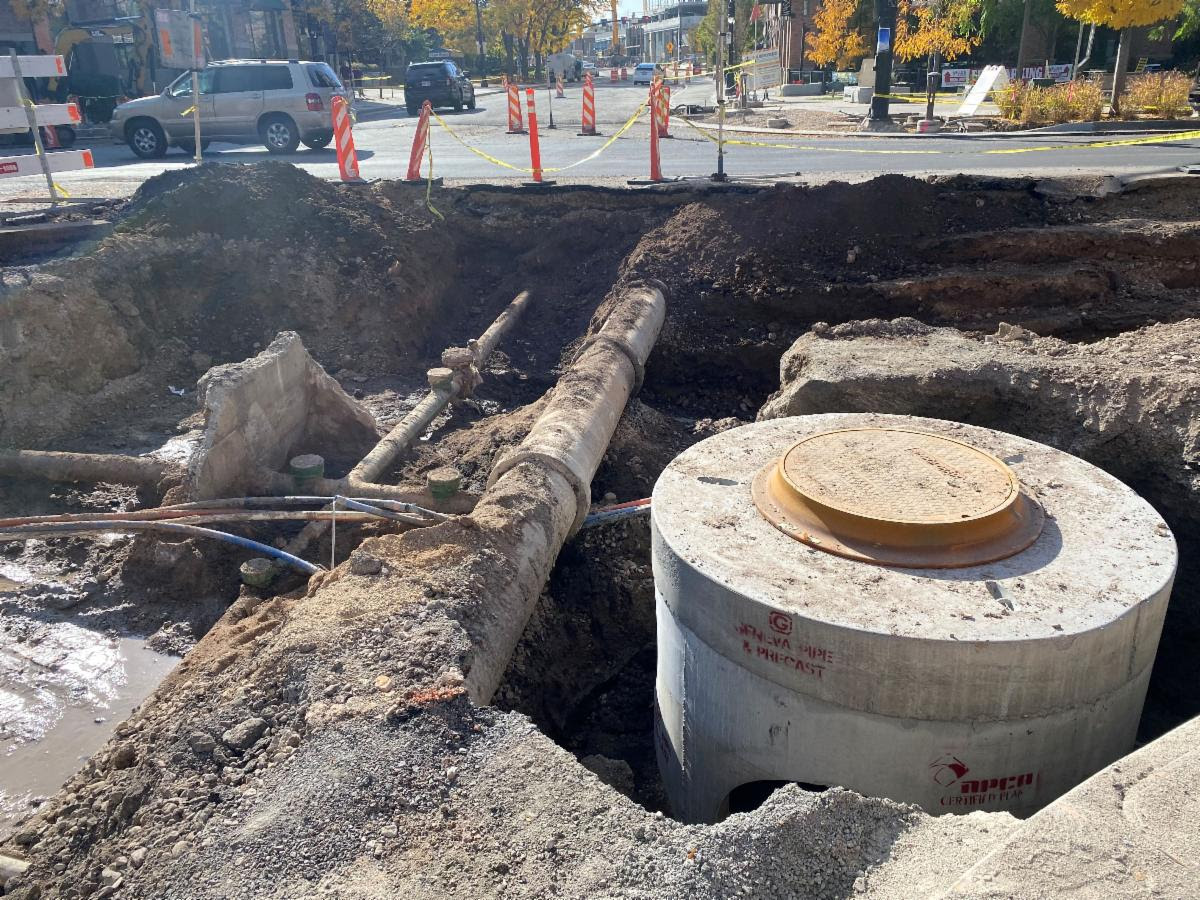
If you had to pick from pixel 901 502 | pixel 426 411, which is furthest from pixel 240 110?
pixel 901 502

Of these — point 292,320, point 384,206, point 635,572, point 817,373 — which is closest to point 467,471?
point 635,572

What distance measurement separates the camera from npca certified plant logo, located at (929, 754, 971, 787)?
3016mm

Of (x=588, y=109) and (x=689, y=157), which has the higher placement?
(x=588, y=109)

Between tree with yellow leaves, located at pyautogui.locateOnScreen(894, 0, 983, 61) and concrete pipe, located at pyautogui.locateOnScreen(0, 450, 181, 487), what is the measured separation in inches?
889

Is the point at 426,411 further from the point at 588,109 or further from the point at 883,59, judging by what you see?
the point at 883,59

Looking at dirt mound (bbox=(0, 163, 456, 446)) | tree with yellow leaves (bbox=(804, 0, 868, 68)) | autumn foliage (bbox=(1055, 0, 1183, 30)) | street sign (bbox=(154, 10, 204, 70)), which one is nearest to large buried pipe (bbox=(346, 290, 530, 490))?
dirt mound (bbox=(0, 163, 456, 446))

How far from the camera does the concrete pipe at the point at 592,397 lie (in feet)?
16.8

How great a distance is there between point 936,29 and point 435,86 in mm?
15280

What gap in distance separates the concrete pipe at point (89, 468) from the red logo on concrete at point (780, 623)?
14.8 feet

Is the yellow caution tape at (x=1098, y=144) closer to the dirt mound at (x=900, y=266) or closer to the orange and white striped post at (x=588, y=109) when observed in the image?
the dirt mound at (x=900, y=266)

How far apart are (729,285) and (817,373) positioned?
3403 mm

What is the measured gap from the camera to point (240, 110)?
17688 mm

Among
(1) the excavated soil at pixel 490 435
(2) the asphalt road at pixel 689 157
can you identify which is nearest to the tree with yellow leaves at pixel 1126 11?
(2) the asphalt road at pixel 689 157

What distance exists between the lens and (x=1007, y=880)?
80.7 inches
